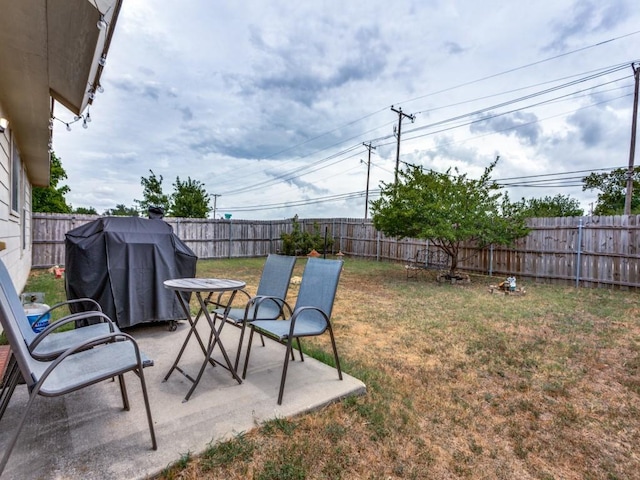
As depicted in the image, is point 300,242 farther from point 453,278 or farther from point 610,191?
point 610,191

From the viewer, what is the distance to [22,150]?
5.93 metres

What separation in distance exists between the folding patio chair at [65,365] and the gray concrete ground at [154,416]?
5.0 inches

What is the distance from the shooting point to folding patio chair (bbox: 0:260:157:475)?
4.32ft

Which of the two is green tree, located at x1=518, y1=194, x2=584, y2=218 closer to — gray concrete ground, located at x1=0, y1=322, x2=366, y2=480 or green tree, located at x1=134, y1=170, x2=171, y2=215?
green tree, located at x1=134, y1=170, x2=171, y2=215

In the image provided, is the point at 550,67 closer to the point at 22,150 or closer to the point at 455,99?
the point at 455,99

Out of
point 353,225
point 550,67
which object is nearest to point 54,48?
point 353,225

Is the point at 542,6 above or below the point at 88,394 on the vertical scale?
above

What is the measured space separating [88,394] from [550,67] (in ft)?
49.4

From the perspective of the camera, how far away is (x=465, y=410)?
2.34 m

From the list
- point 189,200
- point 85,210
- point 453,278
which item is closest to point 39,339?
point 453,278

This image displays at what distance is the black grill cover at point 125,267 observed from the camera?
3193 millimetres

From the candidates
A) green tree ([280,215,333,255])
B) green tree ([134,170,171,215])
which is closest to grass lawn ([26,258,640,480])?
green tree ([280,215,333,255])

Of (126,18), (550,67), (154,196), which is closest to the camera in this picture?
(126,18)

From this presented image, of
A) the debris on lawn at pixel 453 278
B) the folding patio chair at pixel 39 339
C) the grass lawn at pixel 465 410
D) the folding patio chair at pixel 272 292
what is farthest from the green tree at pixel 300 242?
the folding patio chair at pixel 39 339
